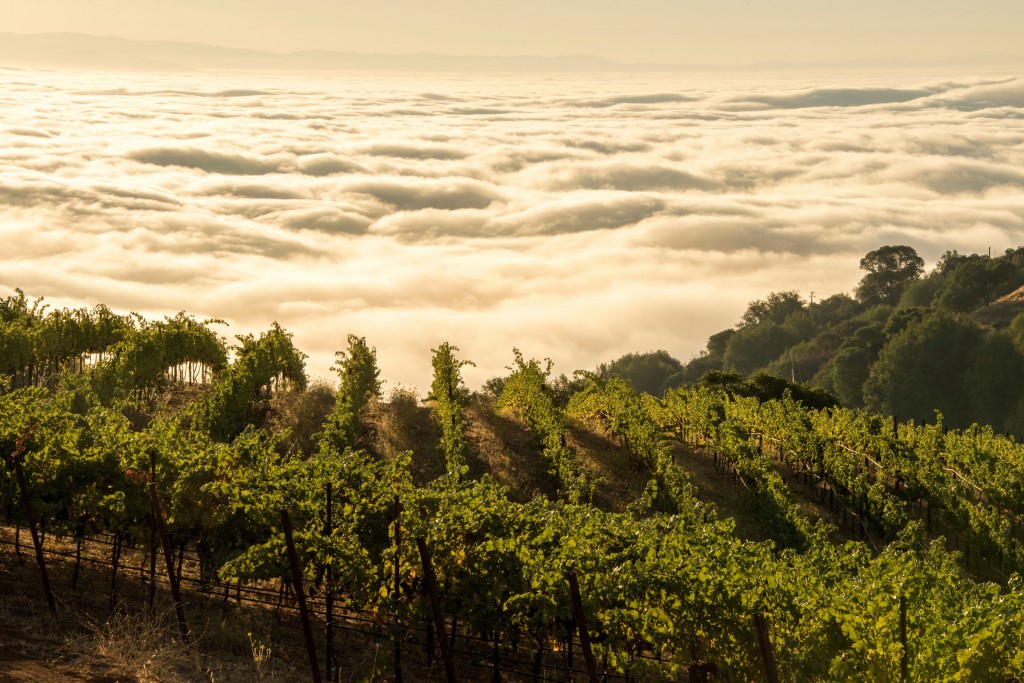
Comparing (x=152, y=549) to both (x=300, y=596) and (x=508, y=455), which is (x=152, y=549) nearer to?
(x=300, y=596)

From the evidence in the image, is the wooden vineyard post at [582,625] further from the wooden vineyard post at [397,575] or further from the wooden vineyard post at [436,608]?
the wooden vineyard post at [397,575]

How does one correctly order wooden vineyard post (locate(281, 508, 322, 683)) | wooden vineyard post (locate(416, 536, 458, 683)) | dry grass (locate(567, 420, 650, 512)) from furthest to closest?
1. dry grass (locate(567, 420, 650, 512))
2. wooden vineyard post (locate(281, 508, 322, 683))
3. wooden vineyard post (locate(416, 536, 458, 683))

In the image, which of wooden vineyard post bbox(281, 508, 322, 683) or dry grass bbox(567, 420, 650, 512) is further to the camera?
dry grass bbox(567, 420, 650, 512)

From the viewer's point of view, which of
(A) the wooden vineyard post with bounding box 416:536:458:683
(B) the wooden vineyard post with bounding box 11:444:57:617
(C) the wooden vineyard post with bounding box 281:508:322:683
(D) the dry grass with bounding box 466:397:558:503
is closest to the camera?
(A) the wooden vineyard post with bounding box 416:536:458:683

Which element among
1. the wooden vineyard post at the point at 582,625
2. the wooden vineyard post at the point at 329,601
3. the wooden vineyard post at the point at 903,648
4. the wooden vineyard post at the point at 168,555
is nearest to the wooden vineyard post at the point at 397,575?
the wooden vineyard post at the point at 329,601

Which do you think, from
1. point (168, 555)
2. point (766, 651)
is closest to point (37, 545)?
point (168, 555)

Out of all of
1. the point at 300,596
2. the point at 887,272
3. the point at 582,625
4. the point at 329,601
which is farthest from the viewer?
the point at 887,272

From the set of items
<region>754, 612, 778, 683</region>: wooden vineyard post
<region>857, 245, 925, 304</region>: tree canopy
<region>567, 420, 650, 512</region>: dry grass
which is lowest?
<region>857, 245, 925, 304</region>: tree canopy

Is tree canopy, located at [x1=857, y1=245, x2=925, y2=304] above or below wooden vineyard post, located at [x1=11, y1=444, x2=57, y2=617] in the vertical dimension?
below

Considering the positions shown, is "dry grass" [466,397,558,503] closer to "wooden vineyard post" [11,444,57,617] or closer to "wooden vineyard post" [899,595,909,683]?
"wooden vineyard post" [11,444,57,617]

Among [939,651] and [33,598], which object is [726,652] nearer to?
[939,651]

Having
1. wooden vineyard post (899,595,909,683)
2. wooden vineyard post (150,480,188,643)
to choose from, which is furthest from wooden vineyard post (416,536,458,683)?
wooden vineyard post (899,595,909,683)

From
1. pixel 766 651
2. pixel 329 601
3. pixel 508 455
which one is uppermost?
pixel 766 651

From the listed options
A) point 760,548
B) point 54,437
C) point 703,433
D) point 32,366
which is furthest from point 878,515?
point 32,366
